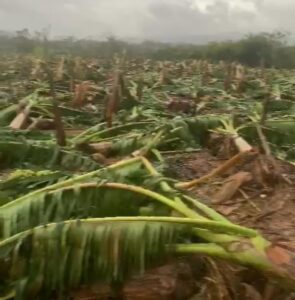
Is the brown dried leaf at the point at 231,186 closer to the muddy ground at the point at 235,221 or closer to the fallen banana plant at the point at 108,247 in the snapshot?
the muddy ground at the point at 235,221

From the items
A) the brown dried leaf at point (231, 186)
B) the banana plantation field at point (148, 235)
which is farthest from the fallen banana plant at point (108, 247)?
the brown dried leaf at point (231, 186)

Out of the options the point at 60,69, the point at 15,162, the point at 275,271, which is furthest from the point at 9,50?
the point at 275,271

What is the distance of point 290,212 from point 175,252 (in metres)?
1.30

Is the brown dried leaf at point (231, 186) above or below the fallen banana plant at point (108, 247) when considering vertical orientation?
below

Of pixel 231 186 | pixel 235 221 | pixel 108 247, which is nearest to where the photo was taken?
pixel 108 247

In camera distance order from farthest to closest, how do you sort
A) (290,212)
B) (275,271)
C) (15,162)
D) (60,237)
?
(15,162) → (290,212) → (60,237) → (275,271)

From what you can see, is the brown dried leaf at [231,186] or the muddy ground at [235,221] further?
the brown dried leaf at [231,186]

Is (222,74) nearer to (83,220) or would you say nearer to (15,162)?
(15,162)

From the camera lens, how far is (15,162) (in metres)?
5.57

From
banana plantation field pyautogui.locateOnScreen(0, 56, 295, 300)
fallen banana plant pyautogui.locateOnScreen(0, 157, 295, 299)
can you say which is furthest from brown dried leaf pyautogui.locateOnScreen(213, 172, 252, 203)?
fallen banana plant pyautogui.locateOnScreen(0, 157, 295, 299)

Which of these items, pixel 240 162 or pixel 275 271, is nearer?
pixel 275 271

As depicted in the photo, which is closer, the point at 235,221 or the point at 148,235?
the point at 148,235

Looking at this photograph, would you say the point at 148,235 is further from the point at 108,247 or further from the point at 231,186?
the point at 231,186

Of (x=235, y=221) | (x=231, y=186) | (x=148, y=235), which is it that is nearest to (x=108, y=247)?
(x=148, y=235)
